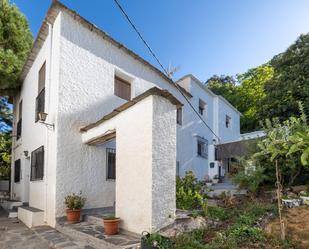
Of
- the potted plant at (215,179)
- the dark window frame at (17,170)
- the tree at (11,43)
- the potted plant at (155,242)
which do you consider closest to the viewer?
the potted plant at (155,242)

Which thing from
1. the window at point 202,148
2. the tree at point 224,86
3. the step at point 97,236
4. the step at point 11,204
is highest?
the tree at point 224,86

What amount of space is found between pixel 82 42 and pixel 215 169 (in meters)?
12.4

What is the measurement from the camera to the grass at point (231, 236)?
456cm

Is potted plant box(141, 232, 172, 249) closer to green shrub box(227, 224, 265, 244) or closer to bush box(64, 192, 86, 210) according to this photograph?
green shrub box(227, 224, 265, 244)

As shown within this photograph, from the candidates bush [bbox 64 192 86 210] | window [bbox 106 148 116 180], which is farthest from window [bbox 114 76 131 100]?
bush [bbox 64 192 86 210]

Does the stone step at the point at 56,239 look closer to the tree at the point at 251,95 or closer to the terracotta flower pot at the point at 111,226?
the terracotta flower pot at the point at 111,226

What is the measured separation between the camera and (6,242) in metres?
6.48

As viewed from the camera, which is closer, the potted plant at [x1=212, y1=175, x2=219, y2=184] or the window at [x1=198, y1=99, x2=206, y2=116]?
the potted plant at [x1=212, y1=175, x2=219, y2=184]

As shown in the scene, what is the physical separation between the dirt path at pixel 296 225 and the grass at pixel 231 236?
31 centimetres

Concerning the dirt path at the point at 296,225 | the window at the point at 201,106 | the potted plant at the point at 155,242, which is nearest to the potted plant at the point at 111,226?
the potted plant at the point at 155,242

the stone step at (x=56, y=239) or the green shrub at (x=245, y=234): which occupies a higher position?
the green shrub at (x=245, y=234)

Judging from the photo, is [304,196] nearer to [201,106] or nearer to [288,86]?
[288,86]

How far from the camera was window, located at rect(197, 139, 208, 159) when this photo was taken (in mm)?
17000

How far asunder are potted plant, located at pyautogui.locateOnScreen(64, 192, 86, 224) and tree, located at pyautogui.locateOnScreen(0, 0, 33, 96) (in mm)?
7323
